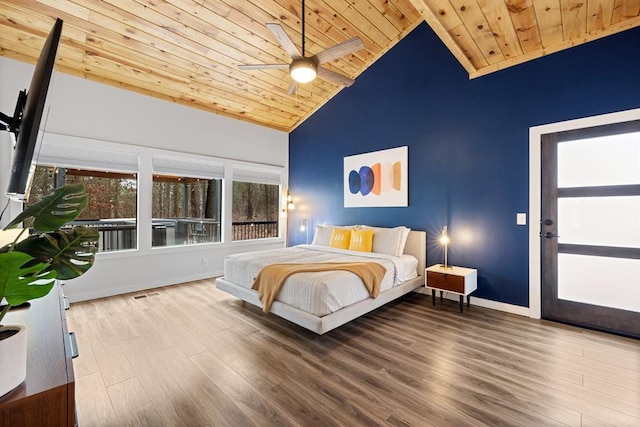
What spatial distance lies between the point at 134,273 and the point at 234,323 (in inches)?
85.4

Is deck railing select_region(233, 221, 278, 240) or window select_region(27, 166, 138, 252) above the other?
window select_region(27, 166, 138, 252)

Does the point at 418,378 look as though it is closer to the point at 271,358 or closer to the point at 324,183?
the point at 271,358

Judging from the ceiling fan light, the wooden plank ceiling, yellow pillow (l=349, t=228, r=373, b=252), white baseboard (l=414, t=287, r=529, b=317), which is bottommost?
white baseboard (l=414, t=287, r=529, b=317)

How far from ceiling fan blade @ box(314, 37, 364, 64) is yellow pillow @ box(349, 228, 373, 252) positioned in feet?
7.94

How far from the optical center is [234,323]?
3029 mm

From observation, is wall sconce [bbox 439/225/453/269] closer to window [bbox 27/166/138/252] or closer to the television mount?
the television mount

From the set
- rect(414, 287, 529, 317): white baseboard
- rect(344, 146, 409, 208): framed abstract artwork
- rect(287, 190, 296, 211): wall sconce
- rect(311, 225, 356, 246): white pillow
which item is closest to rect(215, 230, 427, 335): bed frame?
rect(414, 287, 529, 317): white baseboard

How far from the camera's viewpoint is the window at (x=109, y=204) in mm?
3917

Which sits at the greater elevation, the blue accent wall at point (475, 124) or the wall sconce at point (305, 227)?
the blue accent wall at point (475, 124)

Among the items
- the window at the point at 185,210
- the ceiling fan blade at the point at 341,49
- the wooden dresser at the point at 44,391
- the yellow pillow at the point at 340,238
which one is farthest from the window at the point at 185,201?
the wooden dresser at the point at 44,391

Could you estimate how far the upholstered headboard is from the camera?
13.2ft

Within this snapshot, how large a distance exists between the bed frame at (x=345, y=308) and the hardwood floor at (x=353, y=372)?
0.18 metres

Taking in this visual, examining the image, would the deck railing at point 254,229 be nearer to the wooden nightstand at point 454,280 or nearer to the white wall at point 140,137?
the white wall at point 140,137

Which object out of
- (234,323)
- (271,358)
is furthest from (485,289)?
(234,323)
